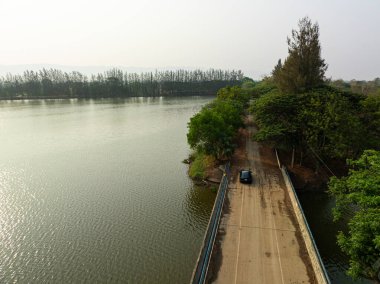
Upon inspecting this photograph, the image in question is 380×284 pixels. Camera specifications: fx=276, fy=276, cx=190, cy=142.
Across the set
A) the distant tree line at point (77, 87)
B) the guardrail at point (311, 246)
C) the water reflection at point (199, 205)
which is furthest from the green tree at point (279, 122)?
the distant tree line at point (77, 87)

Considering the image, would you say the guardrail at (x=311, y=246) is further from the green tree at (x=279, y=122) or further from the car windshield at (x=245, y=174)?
the green tree at (x=279, y=122)

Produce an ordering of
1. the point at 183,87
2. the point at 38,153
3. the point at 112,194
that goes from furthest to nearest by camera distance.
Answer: the point at 183,87 → the point at 38,153 → the point at 112,194

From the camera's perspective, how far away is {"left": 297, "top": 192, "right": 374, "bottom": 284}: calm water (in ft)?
70.3

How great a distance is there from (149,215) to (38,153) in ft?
109

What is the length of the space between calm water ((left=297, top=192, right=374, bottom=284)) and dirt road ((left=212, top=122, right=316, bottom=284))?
10.4 feet

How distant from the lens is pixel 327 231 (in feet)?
87.9

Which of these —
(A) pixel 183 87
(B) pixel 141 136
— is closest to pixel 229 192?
(B) pixel 141 136

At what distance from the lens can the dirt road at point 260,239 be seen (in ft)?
59.9

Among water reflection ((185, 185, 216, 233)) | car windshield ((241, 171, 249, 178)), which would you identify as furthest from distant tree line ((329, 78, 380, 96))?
water reflection ((185, 185, 216, 233))

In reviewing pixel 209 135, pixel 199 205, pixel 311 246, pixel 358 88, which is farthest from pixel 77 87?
pixel 311 246

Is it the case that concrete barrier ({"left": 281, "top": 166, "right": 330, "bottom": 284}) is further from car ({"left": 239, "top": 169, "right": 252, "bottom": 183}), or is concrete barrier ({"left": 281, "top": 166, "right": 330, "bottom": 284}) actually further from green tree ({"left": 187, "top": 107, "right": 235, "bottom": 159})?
green tree ({"left": 187, "top": 107, "right": 235, "bottom": 159})

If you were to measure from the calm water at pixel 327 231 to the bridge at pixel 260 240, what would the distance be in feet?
9.94

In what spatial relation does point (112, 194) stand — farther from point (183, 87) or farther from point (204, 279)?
point (183, 87)

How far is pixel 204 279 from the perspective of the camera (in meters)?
17.5
